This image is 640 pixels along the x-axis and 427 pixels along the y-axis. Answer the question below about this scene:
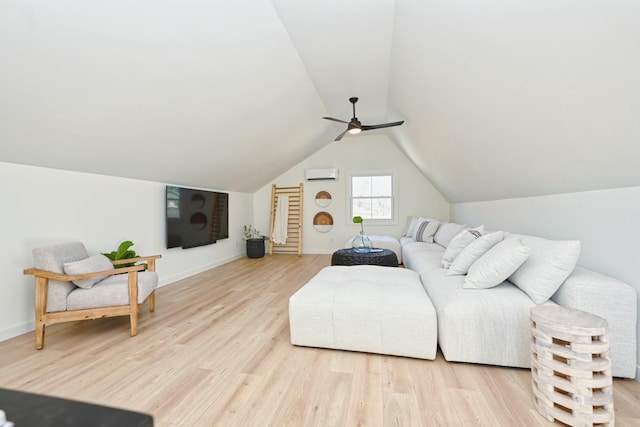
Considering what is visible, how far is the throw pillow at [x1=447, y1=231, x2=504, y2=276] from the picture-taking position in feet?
7.41

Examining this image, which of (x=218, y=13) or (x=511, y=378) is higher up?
(x=218, y=13)

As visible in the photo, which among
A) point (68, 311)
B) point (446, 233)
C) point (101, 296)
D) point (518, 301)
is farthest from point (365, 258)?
point (68, 311)

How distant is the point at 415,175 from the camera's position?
6.09 m

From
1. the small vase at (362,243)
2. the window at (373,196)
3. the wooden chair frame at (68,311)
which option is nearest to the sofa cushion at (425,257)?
the small vase at (362,243)

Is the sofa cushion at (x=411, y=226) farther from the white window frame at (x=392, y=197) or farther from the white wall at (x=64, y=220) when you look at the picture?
the white wall at (x=64, y=220)

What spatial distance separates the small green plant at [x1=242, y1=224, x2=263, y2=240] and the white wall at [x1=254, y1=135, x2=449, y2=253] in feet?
0.83

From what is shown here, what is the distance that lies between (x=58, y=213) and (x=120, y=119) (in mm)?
1114

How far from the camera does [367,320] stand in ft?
6.17

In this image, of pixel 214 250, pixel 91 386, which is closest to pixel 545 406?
pixel 91 386

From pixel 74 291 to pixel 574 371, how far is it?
3.26 m

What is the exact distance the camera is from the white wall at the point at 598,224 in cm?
164

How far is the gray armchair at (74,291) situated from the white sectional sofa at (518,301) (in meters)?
2.41

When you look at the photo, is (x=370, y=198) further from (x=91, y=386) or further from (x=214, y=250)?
(x=91, y=386)

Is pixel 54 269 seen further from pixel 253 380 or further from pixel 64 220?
pixel 253 380
